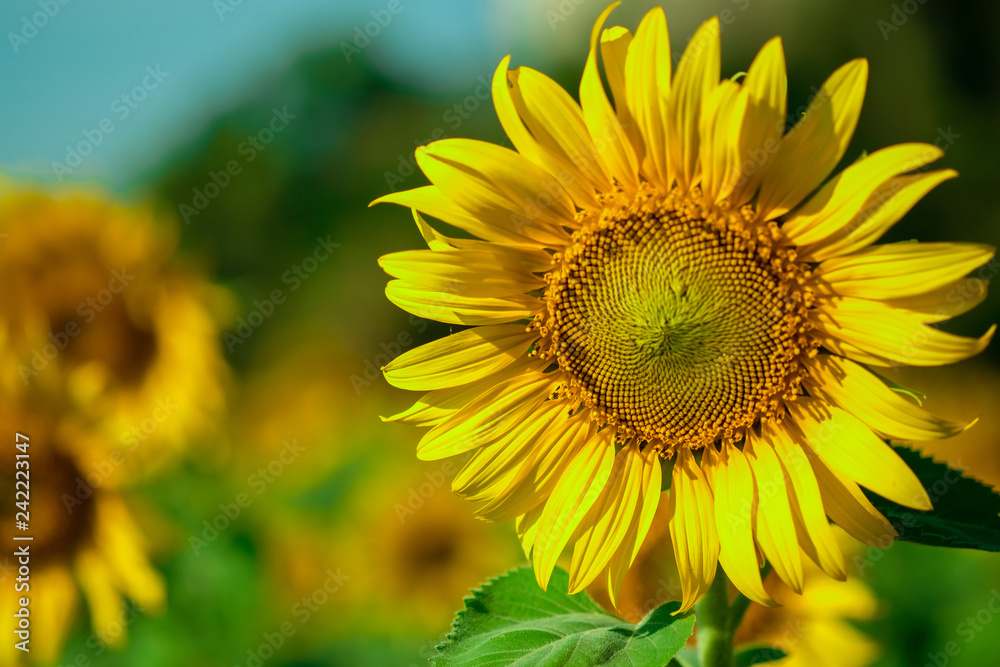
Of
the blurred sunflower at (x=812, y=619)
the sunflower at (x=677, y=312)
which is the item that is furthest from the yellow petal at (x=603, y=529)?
the blurred sunflower at (x=812, y=619)

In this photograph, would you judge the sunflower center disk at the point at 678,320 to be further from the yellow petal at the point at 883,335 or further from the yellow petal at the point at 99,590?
the yellow petal at the point at 99,590

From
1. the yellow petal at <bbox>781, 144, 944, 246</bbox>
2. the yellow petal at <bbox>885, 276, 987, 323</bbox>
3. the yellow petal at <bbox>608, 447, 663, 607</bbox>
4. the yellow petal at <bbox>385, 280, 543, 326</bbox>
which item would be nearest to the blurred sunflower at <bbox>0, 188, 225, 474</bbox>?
the yellow petal at <bbox>385, 280, 543, 326</bbox>

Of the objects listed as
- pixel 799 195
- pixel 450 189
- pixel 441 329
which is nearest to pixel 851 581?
pixel 799 195

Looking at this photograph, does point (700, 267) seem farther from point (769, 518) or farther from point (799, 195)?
point (769, 518)

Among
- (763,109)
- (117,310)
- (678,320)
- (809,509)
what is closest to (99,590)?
(117,310)

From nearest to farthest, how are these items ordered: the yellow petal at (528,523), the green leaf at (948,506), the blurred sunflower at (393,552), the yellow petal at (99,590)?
the green leaf at (948,506)
the yellow petal at (528,523)
the yellow petal at (99,590)
the blurred sunflower at (393,552)

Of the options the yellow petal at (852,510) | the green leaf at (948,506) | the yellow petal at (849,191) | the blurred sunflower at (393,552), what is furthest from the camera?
the blurred sunflower at (393,552)
